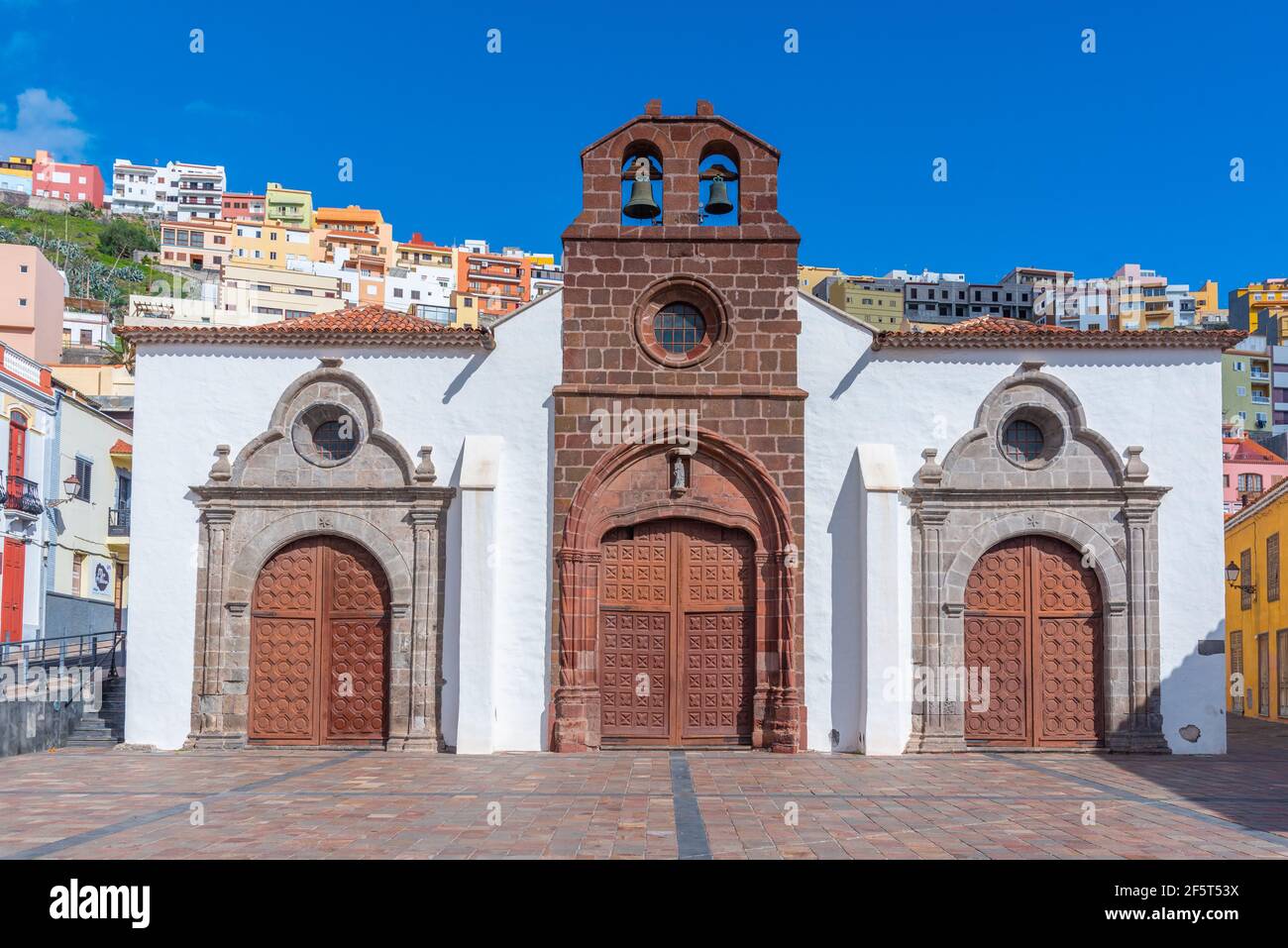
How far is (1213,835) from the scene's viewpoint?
10367mm

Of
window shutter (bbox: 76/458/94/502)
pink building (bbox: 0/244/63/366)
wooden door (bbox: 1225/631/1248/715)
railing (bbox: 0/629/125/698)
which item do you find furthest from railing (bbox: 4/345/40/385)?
wooden door (bbox: 1225/631/1248/715)

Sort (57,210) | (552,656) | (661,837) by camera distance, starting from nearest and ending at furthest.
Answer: (661,837), (552,656), (57,210)

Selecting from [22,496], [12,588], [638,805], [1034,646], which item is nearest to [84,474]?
[22,496]

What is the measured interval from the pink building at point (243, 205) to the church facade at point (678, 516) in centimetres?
10891

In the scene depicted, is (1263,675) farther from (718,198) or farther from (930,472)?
(718,198)

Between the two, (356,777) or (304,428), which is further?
(304,428)

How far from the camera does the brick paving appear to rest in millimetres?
9664

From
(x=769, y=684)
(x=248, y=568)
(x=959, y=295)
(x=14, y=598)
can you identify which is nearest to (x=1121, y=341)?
(x=769, y=684)

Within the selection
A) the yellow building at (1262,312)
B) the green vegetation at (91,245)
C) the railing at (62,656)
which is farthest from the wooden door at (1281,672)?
the green vegetation at (91,245)

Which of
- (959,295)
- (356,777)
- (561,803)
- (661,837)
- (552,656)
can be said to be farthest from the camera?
(959,295)

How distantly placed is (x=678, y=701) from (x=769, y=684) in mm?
1280

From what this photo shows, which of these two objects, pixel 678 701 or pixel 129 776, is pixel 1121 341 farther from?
pixel 129 776

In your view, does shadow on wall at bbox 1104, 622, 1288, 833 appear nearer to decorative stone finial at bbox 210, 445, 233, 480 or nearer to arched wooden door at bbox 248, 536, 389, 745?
arched wooden door at bbox 248, 536, 389, 745

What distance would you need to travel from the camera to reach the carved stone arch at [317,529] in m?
17.9
